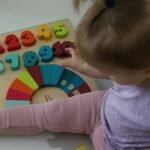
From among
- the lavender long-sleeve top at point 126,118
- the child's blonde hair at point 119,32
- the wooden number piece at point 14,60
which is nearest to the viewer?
the child's blonde hair at point 119,32

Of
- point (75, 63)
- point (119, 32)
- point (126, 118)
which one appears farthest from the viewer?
point (75, 63)

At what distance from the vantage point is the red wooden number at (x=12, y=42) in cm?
103

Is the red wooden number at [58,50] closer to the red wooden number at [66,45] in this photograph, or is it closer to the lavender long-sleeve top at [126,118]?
the red wooden number at [66,45]

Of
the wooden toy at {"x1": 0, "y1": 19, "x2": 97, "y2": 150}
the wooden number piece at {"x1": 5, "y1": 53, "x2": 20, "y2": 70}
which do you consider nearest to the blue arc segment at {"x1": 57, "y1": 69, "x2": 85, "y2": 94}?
the wooden toy at {"x1": 0, "y1": 19, "x2": 97, "y2": 150}

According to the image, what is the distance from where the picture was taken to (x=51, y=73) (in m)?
0.97

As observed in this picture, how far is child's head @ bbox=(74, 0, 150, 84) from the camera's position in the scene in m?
0.61

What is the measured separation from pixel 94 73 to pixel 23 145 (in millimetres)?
219

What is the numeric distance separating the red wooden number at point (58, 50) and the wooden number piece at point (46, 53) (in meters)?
0.01

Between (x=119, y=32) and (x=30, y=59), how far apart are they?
1.41ft

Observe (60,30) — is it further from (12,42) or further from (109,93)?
(109,93)

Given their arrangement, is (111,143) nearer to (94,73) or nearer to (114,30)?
(94,73)

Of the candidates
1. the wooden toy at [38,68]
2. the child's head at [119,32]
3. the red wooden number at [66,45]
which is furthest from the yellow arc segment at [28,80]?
the child's head at [119,32]

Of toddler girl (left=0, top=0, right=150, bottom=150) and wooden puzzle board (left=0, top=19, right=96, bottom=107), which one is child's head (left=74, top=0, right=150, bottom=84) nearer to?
toddler girl (left=0, top=0, right=150, bottom=150)

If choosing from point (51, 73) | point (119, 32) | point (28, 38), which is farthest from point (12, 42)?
point (119, 32)
